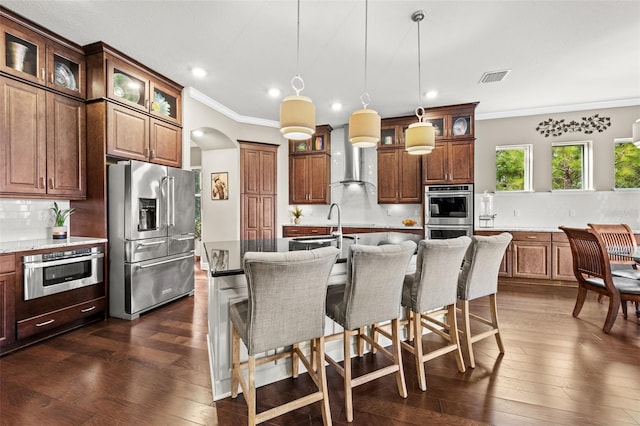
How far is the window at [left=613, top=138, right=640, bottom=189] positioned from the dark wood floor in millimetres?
2912

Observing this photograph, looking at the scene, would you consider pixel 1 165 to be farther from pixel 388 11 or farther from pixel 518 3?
pixel 518 3

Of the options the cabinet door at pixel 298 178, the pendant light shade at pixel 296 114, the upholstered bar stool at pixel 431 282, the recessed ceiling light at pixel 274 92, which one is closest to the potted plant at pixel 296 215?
the cabinet door at pixel 298 178

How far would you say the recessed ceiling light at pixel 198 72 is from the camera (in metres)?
3.64

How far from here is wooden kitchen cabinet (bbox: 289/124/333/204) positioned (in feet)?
19.6

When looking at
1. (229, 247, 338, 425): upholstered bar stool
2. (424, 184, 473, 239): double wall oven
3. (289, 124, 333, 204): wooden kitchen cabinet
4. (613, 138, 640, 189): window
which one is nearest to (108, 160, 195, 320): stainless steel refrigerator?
(229, 247, 338, 425): upholstered bar stool

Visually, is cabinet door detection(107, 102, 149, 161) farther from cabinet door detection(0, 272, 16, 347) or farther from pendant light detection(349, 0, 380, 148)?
pendant light detection(349, 0, 380, 148)

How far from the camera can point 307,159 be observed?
6.03 m

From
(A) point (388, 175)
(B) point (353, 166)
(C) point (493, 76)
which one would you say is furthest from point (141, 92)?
(C) point (493, 76)

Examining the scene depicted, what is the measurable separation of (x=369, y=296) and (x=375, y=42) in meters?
2.56

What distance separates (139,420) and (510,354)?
264 cm

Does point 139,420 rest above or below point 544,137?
below

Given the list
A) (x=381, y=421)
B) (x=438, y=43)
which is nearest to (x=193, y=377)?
(x=381, y=421)

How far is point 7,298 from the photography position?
2.41m

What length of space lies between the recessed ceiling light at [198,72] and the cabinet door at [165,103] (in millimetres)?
489
